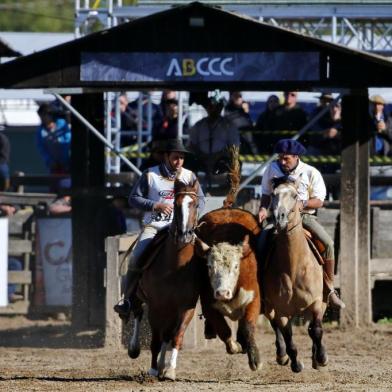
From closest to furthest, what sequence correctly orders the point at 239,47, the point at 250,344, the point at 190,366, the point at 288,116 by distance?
the point at 250,344
the point at 190,366
the point at 239,47
the point at 288,116

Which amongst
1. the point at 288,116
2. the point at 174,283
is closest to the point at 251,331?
the point at 174,283

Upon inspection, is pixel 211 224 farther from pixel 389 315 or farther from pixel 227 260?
pixel 389 315

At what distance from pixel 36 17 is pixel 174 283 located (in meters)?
52.7

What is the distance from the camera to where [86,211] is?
18188 mm

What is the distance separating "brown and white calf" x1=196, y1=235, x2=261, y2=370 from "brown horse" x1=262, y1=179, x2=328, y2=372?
24 centimetres

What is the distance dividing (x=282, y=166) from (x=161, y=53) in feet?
13.3

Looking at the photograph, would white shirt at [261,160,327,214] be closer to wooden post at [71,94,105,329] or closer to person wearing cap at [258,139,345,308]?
Result: person wearing cap at [258,139,345,308]

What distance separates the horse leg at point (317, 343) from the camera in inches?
515

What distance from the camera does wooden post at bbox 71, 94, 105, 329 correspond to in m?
17.9

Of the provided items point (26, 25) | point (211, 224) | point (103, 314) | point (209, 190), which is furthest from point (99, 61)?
point (26, 25)

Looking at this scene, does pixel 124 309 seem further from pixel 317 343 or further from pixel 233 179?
pixel 317 343

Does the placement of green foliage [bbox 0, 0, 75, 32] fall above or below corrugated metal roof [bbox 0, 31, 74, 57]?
above

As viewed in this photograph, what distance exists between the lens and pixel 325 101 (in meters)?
20.1

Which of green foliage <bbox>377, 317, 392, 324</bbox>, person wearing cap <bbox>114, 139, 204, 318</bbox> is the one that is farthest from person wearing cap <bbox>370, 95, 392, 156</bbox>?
person wearing cap <bbox>114, 139, 204, 318</bbox>
